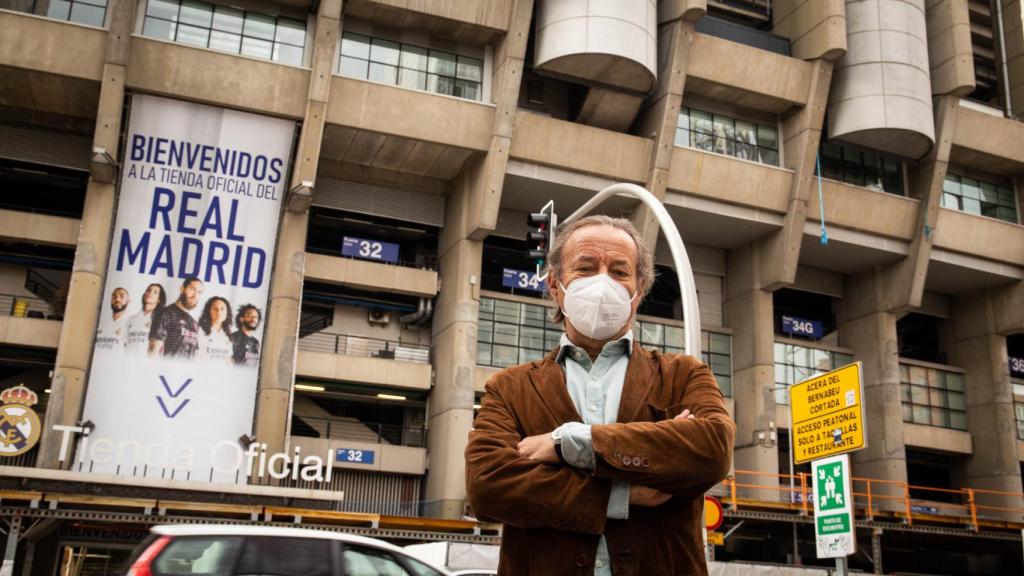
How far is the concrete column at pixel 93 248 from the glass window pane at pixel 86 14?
0.68m

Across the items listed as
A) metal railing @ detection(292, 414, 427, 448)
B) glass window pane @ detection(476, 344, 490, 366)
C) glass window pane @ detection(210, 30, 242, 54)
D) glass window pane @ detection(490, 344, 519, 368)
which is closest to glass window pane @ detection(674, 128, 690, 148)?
glass window pane @ detection(490, 344, 519, 368)

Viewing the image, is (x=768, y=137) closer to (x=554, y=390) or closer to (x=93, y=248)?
(x=93, y=248)

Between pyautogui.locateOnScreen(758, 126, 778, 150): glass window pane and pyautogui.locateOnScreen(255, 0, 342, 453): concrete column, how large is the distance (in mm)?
18065

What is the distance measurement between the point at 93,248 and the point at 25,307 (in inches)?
198

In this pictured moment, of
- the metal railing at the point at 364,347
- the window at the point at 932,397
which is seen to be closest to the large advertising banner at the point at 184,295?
the metal railing at the point at 364,347

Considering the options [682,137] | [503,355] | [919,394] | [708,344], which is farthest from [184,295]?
[919,394]

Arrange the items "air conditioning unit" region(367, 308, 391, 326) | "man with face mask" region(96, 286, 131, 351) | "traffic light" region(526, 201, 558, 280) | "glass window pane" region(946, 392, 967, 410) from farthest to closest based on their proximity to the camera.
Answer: "glass window pane" region(946, 392, 967, 410), "air conditioning unit" region(367, 308, 391, 326), "man with face mask" region(96, 286, 131, 351), "traffic light" region(526, 201, 558, 280)

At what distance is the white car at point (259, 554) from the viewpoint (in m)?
7.70

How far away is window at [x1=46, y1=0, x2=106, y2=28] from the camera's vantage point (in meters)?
30.2

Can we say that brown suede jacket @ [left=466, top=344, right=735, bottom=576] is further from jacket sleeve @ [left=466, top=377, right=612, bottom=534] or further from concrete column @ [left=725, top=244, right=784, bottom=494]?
concrete column @ [left=725, top=244, right=784, bottom=494]

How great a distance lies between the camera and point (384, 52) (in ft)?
109

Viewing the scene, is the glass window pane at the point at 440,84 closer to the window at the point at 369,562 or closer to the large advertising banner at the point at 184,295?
the large advertising banner at the point at 184,295

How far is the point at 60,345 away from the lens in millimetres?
28500

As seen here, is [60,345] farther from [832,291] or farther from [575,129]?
[832,291]
